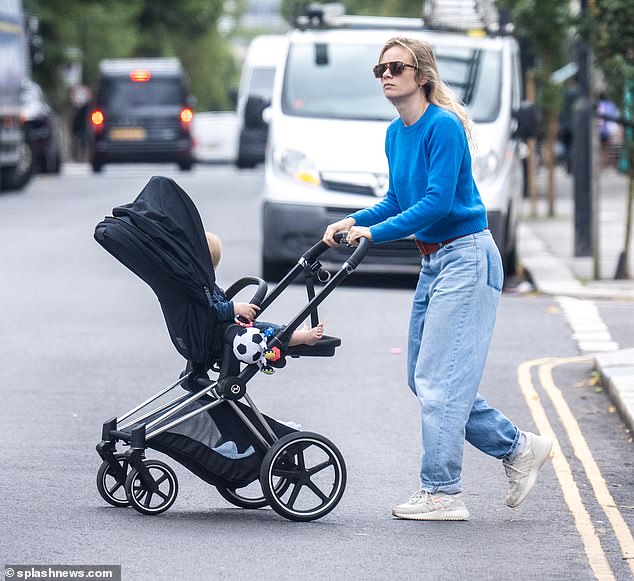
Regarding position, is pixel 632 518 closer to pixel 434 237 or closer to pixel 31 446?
pixel 434 237

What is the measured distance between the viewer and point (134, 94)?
3934 centimetres

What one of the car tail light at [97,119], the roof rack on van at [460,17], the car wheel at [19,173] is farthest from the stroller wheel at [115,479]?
the car tail light at [97,119]

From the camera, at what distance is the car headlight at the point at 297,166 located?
14.7 metres

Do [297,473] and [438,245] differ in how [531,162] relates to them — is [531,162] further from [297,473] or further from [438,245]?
[297,473]

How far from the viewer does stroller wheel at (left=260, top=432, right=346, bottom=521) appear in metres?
6.45

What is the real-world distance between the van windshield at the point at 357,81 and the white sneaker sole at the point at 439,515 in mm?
8805

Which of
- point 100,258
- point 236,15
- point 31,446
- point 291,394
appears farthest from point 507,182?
point 236,15

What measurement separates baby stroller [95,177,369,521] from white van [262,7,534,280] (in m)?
7.76

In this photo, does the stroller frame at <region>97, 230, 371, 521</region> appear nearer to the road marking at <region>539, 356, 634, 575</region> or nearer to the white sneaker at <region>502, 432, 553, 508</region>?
the white sneaker at <region>502, 432, 553, 508</region>

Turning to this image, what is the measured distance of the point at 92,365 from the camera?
35.0 feet

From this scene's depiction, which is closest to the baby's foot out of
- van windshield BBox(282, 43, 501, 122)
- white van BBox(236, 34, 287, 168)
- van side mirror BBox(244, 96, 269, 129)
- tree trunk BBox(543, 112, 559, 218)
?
van windshield BBox(282, 43, 501, 122)

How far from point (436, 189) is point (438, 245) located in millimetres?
311

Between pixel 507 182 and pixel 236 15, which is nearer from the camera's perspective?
pixel 507 182

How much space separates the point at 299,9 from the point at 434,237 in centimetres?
1017
